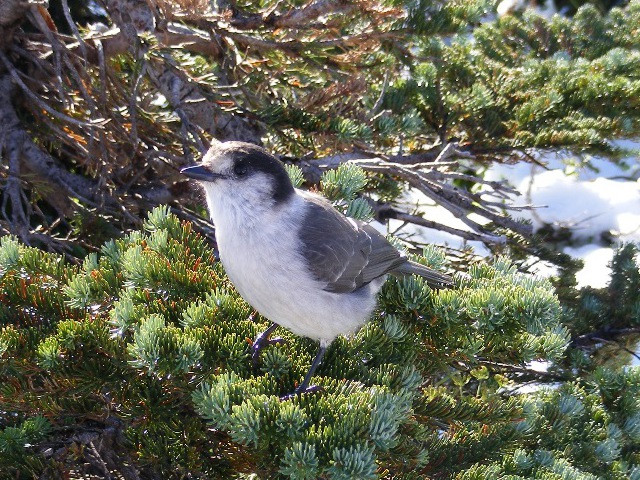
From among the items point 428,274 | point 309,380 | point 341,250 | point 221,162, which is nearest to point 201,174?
point 221,162

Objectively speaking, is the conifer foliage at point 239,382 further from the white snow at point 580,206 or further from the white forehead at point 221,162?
the white snow at point 580,206

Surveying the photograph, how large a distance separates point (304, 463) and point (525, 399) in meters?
1.04

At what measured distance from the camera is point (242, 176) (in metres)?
2.38

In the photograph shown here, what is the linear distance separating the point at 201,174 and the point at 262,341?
59 cm

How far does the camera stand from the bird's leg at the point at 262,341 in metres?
2.15

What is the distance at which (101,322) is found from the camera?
2014 millimetres

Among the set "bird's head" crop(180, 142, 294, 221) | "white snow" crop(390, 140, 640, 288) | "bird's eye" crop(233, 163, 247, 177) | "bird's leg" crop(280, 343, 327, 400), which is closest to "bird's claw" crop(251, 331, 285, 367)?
"bird's leg" crop(280, 343, 327, 400)

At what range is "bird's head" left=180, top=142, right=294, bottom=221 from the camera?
2.36m

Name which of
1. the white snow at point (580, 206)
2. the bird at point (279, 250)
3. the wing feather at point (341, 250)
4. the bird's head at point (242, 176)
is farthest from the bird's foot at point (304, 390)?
the white snow at point (580, 206)

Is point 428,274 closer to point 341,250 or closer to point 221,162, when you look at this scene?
point 341,250

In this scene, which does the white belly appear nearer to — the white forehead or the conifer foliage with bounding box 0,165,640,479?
the conifer foliage with bounding box 0,165,640,479

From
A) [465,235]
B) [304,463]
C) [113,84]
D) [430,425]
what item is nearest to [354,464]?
[304,463]

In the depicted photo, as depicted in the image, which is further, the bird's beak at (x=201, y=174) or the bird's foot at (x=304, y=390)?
the bird's beak at (x=201, y=174)

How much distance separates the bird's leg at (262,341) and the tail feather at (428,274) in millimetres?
573
